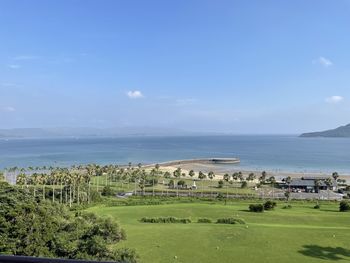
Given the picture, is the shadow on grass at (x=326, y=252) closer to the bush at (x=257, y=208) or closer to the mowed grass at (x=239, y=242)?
the mowed grass at (x=239, y=242)

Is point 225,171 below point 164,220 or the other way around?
below

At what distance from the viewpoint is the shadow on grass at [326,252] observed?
85.4ft

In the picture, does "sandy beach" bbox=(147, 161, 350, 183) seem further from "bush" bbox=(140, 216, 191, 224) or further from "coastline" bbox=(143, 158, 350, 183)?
"bush" bbox=(140, 216, 191, 224)

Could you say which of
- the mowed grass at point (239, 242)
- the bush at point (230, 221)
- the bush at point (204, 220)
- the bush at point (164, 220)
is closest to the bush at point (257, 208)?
the mowed grass at point (239, 242)

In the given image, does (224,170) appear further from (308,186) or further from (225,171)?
(308,186)

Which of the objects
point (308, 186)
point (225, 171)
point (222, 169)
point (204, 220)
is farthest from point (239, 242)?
point (222, 169)

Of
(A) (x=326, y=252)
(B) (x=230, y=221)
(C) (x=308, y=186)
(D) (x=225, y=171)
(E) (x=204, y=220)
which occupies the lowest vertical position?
(C) (x=308, y=186)

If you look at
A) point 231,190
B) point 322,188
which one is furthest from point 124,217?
point 322,188

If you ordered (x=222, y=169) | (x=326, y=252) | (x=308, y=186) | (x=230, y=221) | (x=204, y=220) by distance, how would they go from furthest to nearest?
(x=222, y=169), (x=308, y=186), (x=204, y=220), (x=230, y=221), (x=326, y=252)

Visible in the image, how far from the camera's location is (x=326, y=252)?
88.5 ft

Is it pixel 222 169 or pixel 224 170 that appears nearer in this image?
pixel 224 170

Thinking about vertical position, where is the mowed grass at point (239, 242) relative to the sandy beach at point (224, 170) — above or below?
above

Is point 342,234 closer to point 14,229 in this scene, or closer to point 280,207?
point 280,207

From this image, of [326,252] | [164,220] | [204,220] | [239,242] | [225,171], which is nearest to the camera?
[326,252]
